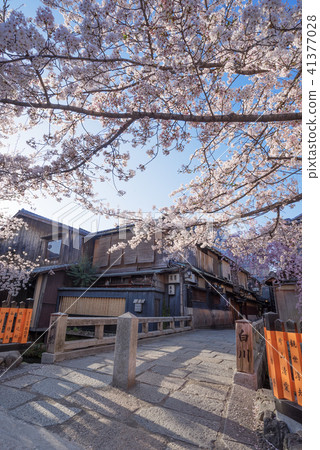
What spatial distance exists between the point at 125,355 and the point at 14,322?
5237mm

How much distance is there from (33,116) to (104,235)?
14.8m

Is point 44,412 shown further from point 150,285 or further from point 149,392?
A: point 150,285

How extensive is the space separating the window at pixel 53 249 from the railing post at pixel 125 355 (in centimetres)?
1717

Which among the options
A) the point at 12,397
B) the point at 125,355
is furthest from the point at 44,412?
the point at 125,355

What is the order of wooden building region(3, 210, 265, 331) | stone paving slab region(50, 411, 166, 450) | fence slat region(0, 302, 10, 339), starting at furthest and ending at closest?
1. wooden building region(3, 210, 265, 331)
2. fence slat region(0, 302, 10, 339)
3. stone paving slab region(50, 411, 166, 450)

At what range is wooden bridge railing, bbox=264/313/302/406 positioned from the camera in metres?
2.75

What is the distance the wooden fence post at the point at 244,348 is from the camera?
4.24 meters

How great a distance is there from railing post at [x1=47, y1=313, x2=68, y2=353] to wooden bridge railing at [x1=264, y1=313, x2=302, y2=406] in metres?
4.74

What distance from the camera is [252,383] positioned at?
13.3ft

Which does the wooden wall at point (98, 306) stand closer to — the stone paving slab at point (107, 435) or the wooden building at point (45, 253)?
the wooden building at point (45, 253)

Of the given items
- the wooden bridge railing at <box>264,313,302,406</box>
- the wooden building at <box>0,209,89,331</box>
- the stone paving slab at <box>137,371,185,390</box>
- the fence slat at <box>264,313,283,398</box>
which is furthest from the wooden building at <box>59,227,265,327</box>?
the wooden bridge railing at <box>264,313,302,406</box>

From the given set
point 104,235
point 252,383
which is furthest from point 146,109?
point 104,235

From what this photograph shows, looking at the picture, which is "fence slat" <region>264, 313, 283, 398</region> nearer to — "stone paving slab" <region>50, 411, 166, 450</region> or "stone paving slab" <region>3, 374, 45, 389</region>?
"stone paving slab" <region>50, 411, 166, 450</region>

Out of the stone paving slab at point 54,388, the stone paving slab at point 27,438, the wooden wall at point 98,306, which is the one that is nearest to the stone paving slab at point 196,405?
the stone paving slab at point 27,438
